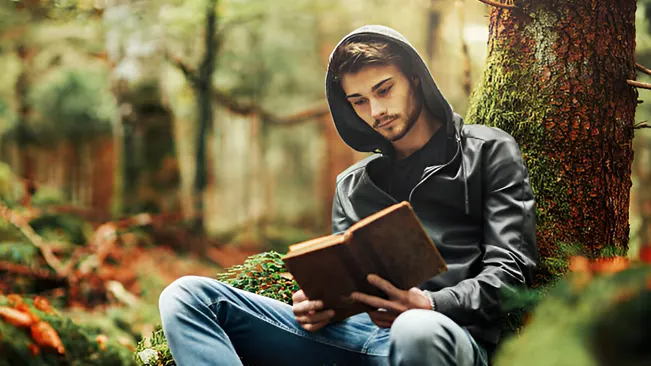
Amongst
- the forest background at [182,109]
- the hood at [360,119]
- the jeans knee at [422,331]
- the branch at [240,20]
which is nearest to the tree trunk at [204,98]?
the forest background at [182,109]

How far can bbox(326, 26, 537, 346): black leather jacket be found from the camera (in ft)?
6.06

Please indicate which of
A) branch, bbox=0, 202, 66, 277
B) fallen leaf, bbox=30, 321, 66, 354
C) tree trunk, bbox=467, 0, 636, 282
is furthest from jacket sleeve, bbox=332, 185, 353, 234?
branch, bbox=0, 202, 66, 277

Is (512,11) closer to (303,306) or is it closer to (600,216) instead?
(600,216)

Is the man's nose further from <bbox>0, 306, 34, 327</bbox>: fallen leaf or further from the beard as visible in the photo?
<bbox>0, 306, 34, 327</bbox>: fallen leaf

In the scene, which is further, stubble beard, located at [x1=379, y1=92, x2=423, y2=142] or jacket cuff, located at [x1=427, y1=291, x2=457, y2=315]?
stubble beard, located at [x1=379, y1=92, x2=423, y2=142]

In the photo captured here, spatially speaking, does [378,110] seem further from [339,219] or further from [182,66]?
[182,66]

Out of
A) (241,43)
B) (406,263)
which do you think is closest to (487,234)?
(406,263)

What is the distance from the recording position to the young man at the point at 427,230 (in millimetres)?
1812

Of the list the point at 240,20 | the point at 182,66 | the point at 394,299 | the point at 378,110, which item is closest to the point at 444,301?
the point at 394,299

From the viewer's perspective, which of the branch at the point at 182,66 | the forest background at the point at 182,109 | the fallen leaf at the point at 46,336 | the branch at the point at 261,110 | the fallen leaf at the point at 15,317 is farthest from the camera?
the branch at the point at 261,110

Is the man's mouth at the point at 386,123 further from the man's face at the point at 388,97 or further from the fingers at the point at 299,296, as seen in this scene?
the fingers at the point at 299,296

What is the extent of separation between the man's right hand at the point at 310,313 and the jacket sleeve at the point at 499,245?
0.36 metres

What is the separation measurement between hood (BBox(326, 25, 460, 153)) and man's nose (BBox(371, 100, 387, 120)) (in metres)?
0.20

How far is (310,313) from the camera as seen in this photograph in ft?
6.47
